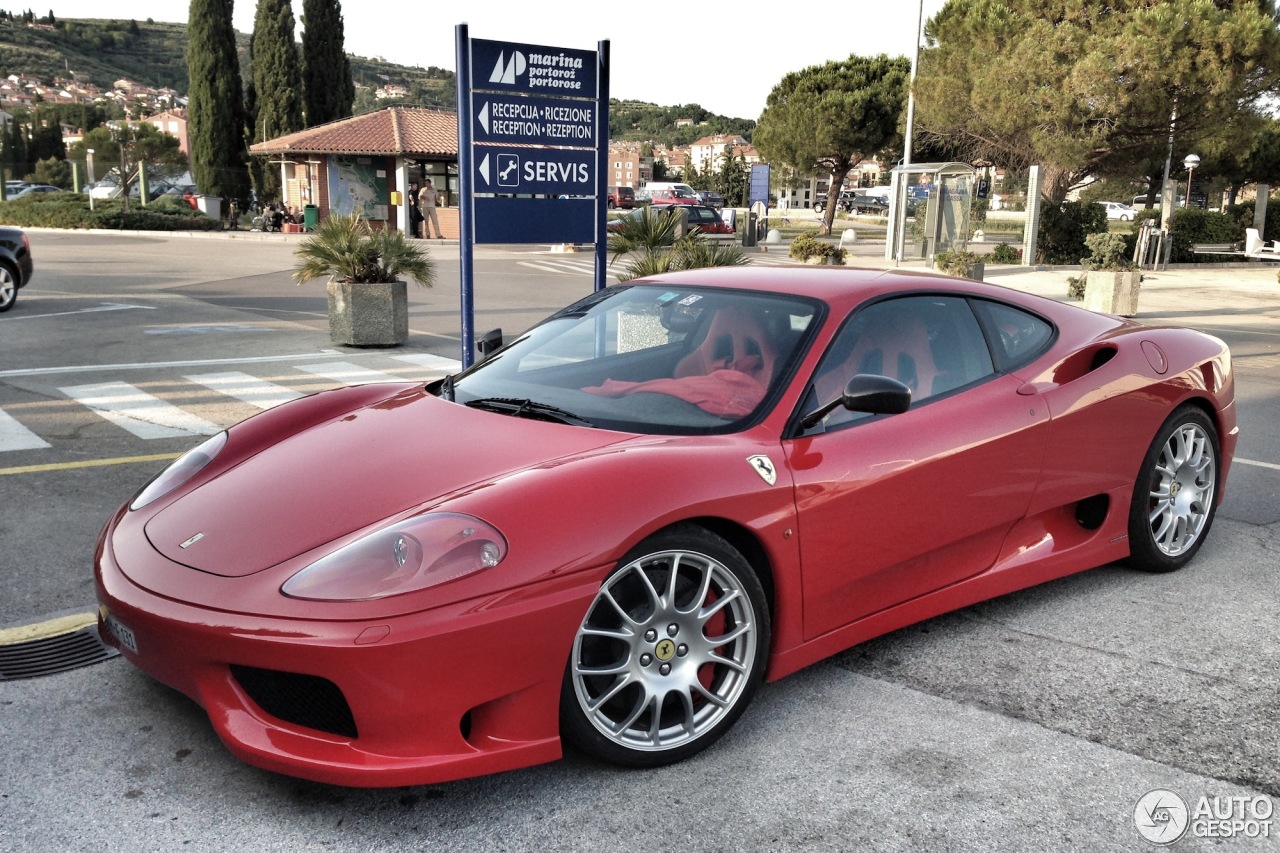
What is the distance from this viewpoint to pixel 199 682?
8.83ft

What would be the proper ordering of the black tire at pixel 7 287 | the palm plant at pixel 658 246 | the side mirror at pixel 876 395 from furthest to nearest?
the black tire at pixel 7 287
the palm plant at pixel 658 246
the side mirror at pixel 876 395

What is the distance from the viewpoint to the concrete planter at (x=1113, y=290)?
639 inches

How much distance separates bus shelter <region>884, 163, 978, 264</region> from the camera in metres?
27.0

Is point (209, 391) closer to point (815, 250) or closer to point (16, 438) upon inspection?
point (16, 438)

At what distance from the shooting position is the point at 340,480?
316cm

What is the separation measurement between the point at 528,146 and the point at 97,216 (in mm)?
34589

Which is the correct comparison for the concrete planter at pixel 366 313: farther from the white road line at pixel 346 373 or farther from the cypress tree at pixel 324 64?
the cypress tree at pixel 324 64

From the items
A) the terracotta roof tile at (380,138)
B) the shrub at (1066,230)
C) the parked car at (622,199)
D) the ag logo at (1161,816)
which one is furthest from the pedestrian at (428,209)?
the ag logo at (1161,816)

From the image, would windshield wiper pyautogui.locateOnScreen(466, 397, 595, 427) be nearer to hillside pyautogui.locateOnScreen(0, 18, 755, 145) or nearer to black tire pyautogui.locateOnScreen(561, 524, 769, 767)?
black tire pyautogui.locateOnScreen(561, 524, 769, 767)

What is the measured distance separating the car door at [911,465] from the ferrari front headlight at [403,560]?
102 centimetres

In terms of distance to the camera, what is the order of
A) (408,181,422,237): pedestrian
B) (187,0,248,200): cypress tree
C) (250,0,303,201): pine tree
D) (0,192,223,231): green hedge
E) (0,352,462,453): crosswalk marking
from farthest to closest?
(187,0,248,200): cypress tree → (250,0,303,201): pine tree → (408,181,422,237): pedestrian → (0,192,223,231): green hedge → (0,352,462,453): crosswalk marking

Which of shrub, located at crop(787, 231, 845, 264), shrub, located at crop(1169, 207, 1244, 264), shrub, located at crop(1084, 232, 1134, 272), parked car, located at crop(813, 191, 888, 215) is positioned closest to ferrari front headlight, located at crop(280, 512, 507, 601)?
shrub, located at crop(1084, 232, 1134, 272)

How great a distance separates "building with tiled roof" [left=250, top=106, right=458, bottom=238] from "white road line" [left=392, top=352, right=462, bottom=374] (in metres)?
29.4


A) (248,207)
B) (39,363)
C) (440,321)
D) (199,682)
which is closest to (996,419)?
(199,682)
